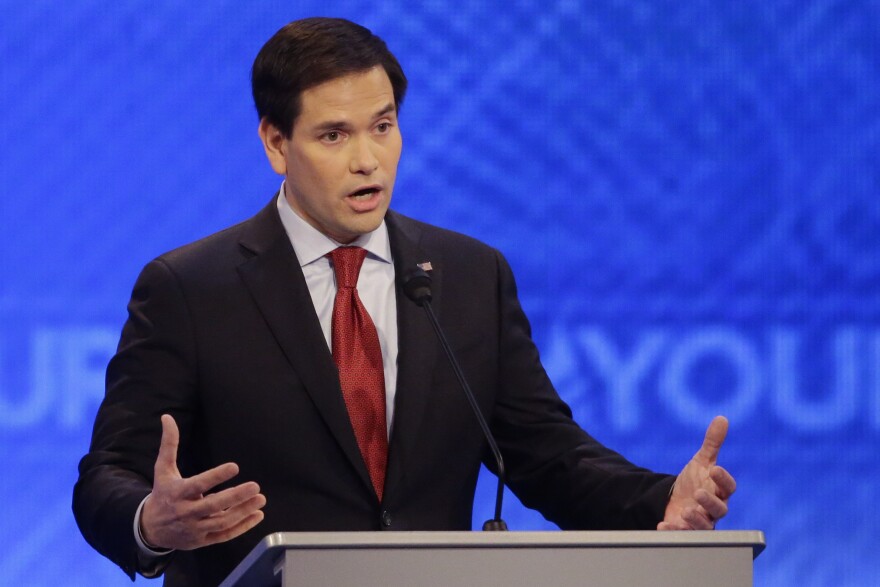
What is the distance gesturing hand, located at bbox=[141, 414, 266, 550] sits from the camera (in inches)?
67.5

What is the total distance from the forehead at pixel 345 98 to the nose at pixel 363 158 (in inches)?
2.0

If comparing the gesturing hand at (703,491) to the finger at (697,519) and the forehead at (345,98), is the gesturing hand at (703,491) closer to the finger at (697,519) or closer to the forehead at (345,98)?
the finger at (697,519)

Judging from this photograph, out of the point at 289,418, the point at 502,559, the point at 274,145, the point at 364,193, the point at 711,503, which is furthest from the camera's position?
the point at 274,145

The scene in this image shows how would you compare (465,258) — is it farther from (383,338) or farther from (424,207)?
(424,207)

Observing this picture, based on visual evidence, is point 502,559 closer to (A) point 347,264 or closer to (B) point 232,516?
(B) point 232,516

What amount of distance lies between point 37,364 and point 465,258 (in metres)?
1.22

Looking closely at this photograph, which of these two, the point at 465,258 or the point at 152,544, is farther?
the point at 465,258

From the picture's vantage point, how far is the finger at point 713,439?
1985 millimetres

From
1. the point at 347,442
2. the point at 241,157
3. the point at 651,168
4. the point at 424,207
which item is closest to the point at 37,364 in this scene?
the point at 241,157

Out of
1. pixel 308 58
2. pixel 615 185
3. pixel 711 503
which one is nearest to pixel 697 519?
pixel 711 503

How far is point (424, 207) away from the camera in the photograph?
3484mm

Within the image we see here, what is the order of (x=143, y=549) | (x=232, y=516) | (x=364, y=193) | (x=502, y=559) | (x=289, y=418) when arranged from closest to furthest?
(x=502, y=559) < (x=232, y=516) < (x=143, y=549) < (x=289, y=418) < (x=364, y=193)

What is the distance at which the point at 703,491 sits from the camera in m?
1.95

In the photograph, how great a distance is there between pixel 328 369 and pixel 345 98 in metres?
0.50
